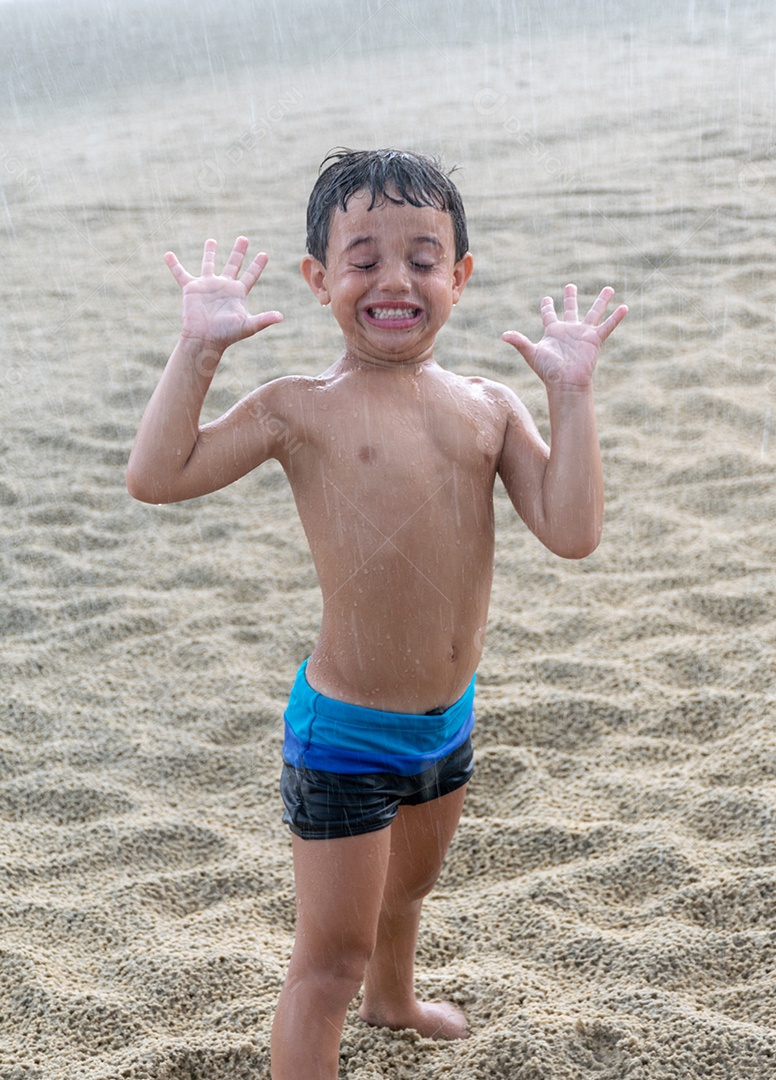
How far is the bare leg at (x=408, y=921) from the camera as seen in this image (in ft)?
6.93

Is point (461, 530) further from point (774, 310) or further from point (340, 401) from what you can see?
point (774, 310)

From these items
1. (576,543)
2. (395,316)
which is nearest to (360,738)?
(576,543)

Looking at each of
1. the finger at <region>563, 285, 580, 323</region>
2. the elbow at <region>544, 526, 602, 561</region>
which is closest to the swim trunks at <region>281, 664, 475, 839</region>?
the elbow at <region>544, 526, 602, 561</region>

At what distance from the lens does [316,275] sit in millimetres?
2014

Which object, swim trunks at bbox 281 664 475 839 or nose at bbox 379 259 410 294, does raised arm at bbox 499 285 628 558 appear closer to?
nose at bbox 379 259 410 294

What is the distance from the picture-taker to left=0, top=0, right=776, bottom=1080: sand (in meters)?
2.45

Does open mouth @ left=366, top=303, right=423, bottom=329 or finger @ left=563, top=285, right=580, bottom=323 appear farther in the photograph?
finger @ left=563, top=285, right=580, bottom=323

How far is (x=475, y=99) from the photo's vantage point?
11.6m

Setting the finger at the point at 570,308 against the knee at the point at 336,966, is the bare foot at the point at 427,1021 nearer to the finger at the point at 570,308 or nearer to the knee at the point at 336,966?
the knee at the point at 336,966

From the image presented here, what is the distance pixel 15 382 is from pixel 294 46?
12443 mm

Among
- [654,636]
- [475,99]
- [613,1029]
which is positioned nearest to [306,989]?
[613,1029]

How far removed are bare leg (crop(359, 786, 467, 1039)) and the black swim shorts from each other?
0.43ft

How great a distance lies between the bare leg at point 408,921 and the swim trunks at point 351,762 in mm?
Result: 128

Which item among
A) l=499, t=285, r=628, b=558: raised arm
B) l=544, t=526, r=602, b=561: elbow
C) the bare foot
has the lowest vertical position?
the bare foot
